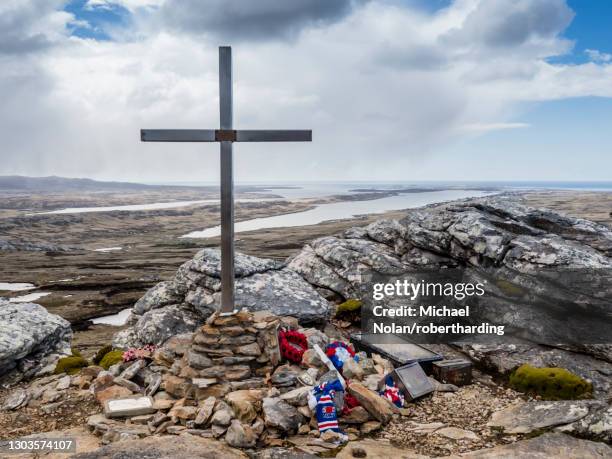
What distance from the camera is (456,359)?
12.2 m

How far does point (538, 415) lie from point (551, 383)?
1998 millimetres

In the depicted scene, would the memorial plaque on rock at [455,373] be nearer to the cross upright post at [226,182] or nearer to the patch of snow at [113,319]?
the cross upright post at [226,182]

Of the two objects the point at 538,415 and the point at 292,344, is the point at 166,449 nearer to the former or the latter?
the point at 292,344

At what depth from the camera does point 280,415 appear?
28.0 ft

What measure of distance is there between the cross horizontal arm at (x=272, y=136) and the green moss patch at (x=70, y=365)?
27.7 feet

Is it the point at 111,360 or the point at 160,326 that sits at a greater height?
the point at 160,326

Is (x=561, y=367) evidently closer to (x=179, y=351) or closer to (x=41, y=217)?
(x=179, y=351)

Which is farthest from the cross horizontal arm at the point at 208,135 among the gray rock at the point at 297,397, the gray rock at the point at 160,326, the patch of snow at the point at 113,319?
the patch of snow at the point at 113,319

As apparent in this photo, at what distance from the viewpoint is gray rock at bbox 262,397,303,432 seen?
841cm

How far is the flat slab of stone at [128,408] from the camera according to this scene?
9.18 m

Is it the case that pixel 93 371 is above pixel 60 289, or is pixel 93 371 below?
above

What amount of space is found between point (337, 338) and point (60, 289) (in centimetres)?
5145

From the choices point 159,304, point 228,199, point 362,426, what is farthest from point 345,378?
point 159,304

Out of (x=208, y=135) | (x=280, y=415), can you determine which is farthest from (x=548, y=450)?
(x=208, y=135)
